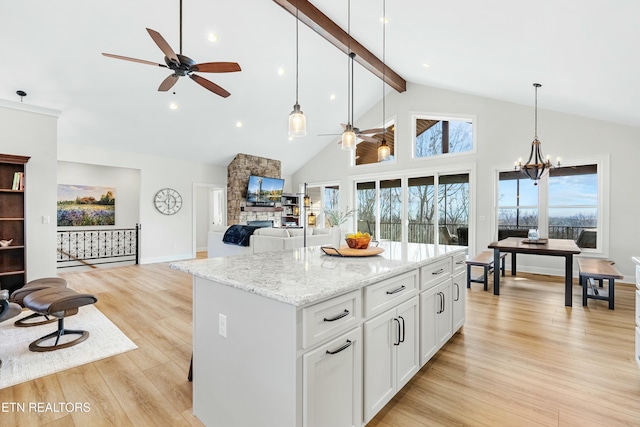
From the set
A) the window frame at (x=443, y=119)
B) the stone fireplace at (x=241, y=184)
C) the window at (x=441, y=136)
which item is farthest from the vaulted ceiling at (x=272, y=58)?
the stone fireplace at (x=241, y=184)

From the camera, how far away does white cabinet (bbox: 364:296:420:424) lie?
1601 millimetres

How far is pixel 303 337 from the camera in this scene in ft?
4.08

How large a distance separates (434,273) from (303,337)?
1.47 m

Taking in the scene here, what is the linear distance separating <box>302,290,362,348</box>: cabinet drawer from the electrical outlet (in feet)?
1.77

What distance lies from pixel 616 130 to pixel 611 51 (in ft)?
10.8

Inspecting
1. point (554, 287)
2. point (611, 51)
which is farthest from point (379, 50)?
point (554, 287)

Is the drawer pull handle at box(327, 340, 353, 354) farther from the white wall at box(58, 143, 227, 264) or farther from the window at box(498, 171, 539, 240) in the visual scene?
the white wall at box(58, 143, 227, 264)

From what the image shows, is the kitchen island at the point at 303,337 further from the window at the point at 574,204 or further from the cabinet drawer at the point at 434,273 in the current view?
the window at the point at 574,204

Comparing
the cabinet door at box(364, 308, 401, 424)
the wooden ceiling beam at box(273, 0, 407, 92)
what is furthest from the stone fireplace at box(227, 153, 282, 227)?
the cabinet door at box(364, 308, 401, 424)

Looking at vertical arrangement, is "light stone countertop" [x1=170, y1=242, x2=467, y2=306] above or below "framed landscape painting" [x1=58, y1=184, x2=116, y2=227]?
below

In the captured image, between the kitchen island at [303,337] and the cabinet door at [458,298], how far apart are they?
78cm

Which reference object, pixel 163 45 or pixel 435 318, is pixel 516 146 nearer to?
pixel 435 318

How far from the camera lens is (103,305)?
13.0 feet

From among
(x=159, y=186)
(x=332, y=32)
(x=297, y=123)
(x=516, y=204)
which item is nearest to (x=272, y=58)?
(x=332, y=32)
